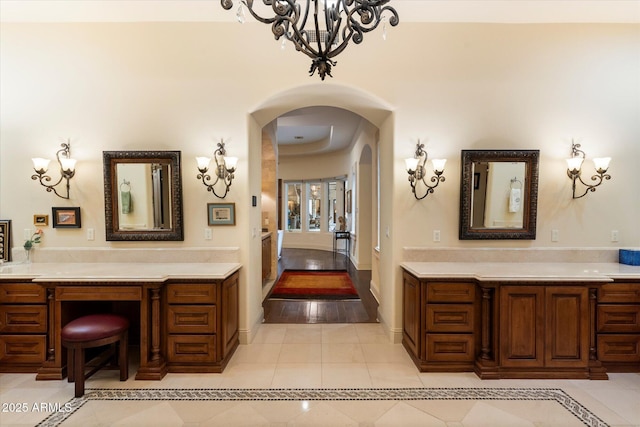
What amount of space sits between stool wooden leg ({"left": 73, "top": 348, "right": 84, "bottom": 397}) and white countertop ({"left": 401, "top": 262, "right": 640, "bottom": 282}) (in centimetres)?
285

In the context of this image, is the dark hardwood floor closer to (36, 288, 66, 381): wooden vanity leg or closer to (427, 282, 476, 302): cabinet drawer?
(427, 282, 476, 302): cabinet drawer

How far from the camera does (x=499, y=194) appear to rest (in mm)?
3295

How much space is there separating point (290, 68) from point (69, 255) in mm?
3078

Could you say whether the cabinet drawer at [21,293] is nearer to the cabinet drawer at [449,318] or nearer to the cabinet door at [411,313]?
the cabinet door at [411,313]

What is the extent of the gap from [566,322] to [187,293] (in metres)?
3.33

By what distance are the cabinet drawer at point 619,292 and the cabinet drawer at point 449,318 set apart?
1197mm

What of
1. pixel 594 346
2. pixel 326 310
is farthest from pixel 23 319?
pixel 594 346

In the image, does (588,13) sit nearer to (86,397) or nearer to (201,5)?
(201,5)

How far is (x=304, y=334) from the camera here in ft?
11.8

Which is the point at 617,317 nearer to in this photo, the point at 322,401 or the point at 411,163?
the point at 411,163

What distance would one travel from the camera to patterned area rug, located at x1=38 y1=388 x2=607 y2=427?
2414 mm

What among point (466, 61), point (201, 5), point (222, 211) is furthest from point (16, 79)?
point (466, 61)

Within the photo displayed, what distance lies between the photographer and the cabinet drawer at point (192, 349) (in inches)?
109

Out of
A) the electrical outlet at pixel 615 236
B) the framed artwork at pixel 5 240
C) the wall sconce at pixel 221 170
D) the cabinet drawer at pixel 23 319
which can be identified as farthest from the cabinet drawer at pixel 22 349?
the electrical outlet at pixel 615 236
